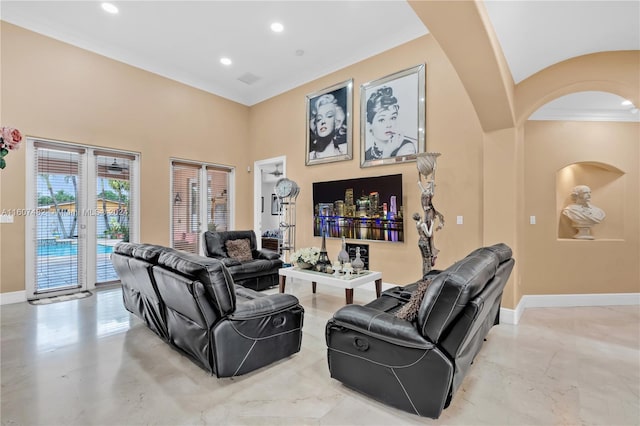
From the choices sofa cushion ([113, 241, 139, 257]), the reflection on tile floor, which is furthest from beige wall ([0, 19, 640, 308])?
sofa cushion ([113, 241, 139, 257])

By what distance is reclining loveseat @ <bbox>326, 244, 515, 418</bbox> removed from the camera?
1.72 metres

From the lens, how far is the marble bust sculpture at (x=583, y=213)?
4445 millimetres

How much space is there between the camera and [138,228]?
548cm

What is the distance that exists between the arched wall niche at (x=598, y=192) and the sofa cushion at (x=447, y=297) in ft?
12.6

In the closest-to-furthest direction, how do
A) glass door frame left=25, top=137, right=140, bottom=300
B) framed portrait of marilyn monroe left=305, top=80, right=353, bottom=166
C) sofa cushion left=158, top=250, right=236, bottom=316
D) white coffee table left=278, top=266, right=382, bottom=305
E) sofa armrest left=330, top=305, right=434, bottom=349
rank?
sofa armrest left=330, top=305, right=434, bottom=349, sofa cushion left=158, top=250, right=236, bottom=316, white coffee table left=278, top=266, right=382, bottom=305, glass door frame left=25, top=137, right=140, bottom=300, framed portrait of marilyn monroe left=305, top=80, right=353, bottom=166

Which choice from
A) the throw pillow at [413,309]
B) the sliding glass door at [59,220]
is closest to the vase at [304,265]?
the throw pillow at [413,309]

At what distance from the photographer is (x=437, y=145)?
172 inches

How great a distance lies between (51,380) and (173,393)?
3.29 feet

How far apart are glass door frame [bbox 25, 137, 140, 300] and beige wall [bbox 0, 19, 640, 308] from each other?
98 millimetres

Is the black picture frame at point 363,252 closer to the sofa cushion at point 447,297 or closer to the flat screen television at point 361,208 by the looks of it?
the flat screen television at point 361,208

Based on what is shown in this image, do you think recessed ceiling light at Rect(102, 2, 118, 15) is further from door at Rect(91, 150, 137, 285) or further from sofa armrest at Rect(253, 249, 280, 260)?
sofa armrest at Rect(253, 249, 280, 260)

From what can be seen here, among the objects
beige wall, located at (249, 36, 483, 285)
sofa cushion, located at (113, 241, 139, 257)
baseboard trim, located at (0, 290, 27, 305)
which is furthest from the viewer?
baseboard trim, located at (0, 290, 27, 305)

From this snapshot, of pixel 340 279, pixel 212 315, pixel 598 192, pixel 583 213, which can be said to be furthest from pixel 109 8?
pixel 598 192

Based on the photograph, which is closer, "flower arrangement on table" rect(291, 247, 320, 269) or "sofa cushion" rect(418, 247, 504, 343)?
"sofa cushion" rect(418, 247, 504, 343)
